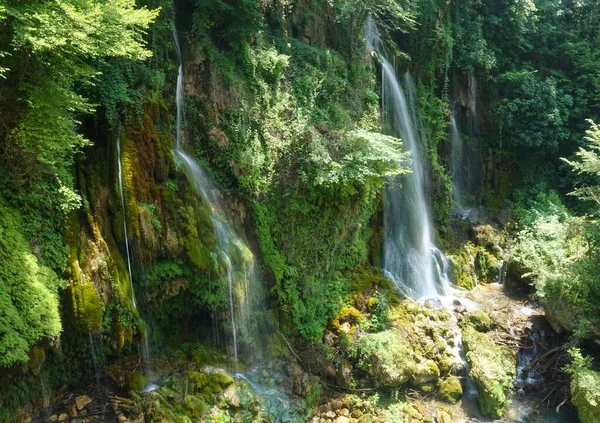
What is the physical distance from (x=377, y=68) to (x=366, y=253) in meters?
6.85

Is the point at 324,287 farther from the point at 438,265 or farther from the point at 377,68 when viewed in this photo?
the point at 377,68

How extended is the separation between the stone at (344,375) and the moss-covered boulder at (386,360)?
31 centimetres

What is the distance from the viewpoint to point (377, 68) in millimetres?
15906

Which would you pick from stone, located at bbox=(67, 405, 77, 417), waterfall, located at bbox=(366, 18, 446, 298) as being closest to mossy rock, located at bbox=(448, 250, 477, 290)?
waterfall, located at bbox=(366, 18, 446, 298)

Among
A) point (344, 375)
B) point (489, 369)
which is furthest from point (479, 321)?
point (344, 375)

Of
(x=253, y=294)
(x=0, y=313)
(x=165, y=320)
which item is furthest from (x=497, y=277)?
(x=0, y=313)

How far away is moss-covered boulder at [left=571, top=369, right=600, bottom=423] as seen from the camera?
377 inches

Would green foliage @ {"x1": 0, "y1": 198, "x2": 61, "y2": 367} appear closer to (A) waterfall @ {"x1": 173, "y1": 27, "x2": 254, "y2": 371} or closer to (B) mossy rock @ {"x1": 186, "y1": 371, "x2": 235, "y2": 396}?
(B) mossy rock @ {"x1": 186, "y1": 371, "x2": 235, "y2": 396}

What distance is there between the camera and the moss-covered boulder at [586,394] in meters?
9.58

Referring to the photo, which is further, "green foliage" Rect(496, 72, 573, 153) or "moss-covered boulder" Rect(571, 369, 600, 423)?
"green foliage" Rect(496, 72, 573, 153)

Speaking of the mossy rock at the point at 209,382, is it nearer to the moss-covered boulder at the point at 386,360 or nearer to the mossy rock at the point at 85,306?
the mossy rock at the point at 85,306

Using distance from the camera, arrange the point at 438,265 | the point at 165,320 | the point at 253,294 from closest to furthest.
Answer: the point at 165,320
the point at 253,294
the point at 438,265

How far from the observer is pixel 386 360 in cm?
1011

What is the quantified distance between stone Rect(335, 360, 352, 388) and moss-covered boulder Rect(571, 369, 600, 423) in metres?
5.06
